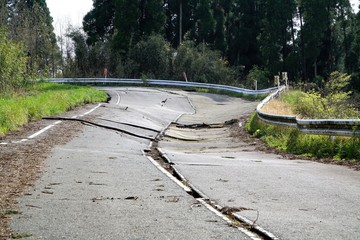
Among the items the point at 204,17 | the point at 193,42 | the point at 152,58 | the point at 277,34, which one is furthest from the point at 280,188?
the point at 204,17

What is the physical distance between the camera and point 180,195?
7.96 m

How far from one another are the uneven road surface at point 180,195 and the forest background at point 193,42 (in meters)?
37.2

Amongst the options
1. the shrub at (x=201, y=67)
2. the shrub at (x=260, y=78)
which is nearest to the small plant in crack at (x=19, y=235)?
the shrub at (x=201, y=67)

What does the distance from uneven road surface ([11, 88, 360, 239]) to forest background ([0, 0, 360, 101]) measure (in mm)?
37218

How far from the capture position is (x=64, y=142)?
569 inches

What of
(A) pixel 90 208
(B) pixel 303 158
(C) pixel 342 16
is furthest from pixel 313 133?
(C) pixel 342 16

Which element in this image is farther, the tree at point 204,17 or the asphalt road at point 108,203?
the tree at point 204,17

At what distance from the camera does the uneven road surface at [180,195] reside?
602 centimetres

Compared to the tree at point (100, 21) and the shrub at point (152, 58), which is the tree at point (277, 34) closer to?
the shrub at point (152, 58)

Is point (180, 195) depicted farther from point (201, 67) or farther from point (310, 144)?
point (201, 67)

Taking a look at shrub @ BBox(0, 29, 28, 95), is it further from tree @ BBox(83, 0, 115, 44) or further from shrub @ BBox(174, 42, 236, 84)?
tree @ BBox(83, 0, 115, 44)

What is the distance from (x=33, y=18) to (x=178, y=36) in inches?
663

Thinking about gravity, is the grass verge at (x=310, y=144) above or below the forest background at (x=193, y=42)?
below

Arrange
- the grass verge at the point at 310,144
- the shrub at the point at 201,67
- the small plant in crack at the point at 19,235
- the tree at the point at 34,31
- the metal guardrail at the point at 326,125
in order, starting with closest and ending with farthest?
the small plant in crack at the point at 19,235, the grass verge at the point at 310,144, the metal guardrail at the point at 326,125, the shrub at the point at 201,67, the tree at the point at 34,31
